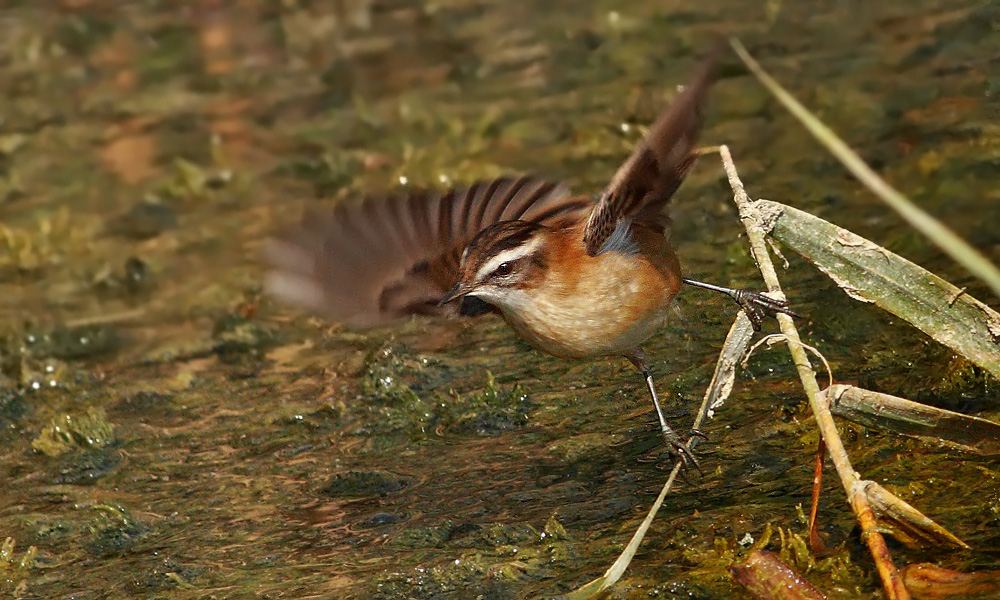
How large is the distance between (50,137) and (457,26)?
3.62 meters

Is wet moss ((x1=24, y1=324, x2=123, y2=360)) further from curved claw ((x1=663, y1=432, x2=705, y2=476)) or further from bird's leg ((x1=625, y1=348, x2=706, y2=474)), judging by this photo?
curved claw ((x1=663, y1=432, x2=705, y2=476))

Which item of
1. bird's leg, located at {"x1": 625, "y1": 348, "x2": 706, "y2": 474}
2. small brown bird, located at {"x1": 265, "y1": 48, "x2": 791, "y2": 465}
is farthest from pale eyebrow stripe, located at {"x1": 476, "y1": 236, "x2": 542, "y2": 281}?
bird's leg, located at {"x1": 625, "y1": 348, "x2": 706, "y2": 474}

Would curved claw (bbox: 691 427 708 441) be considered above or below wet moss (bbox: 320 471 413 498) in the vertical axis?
above

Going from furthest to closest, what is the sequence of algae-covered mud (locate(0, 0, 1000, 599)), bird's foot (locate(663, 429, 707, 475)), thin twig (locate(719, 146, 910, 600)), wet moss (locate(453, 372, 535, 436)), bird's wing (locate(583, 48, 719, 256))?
wet moss (locate(453, 372, 535, 436)) → bird's foot (locate(663, 429, 707, 475)) → algae-covered mud (locate(0, 0, 1000, 599)) → bird's wing (locate(583, 48, 719, 256)) → thin twig (locate(719, 146, 910, 600))

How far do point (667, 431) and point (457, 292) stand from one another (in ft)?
3.51

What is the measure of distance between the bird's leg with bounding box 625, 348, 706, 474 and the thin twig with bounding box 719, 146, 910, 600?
2.14 ft

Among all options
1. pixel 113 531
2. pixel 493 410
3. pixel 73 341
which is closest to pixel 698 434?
pixel 493 410

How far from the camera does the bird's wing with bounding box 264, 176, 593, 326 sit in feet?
20.3

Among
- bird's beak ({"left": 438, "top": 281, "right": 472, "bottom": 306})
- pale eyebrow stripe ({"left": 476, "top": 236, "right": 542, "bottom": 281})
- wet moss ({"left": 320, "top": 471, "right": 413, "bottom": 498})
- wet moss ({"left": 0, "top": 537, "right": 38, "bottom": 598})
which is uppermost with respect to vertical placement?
pale eyebrow stripe ({"left": 476, "top": 236, "right": 542, "bottom": 281})

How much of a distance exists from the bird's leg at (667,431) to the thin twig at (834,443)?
0.65m

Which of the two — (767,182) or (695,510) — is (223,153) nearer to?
(767,182)

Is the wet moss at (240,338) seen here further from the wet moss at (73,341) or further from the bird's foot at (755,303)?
the bird's foot at (755,303)

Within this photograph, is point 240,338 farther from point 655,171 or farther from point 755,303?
point 655,171

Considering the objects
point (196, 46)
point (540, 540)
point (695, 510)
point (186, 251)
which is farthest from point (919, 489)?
point (196, 46)
